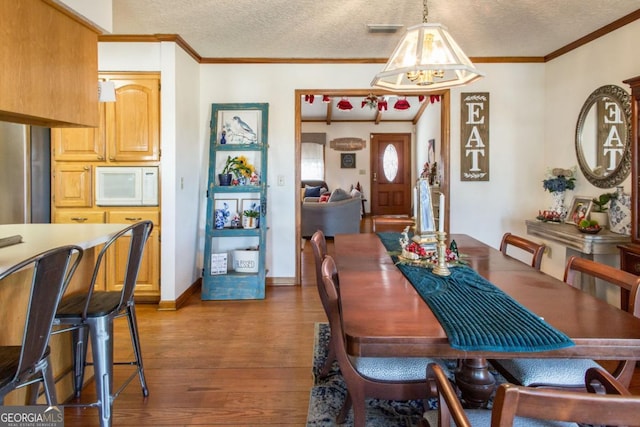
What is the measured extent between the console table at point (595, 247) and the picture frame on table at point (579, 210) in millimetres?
135

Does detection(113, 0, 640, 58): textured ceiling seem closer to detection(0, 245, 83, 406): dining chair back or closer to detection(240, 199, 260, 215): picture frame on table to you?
detection(240, 199, 260, 215): picture frame on table

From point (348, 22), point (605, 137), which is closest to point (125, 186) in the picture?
point (348, 22)

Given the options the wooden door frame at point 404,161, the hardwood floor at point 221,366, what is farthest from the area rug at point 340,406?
the wooden door frame at point 404,161

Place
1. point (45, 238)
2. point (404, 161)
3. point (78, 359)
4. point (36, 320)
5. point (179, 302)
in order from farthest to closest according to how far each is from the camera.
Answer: point (404, 161) < point (179, 302) < point (78, 359) < point (45, 238) < point (36, 320)

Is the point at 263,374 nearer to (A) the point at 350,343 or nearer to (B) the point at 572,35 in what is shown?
(A) the point at 350,343

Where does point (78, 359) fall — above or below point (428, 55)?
below

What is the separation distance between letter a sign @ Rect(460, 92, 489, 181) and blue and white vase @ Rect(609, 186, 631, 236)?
123cm

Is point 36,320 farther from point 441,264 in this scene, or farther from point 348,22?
point 348,22

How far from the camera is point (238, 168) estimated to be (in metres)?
4.19

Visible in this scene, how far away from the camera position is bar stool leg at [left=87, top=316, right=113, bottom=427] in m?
1.76

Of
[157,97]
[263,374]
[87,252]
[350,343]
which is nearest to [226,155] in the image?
[157,97]

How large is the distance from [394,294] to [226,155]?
3185 mm

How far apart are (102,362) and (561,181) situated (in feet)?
12.7

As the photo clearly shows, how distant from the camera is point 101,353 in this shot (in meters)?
1.81
